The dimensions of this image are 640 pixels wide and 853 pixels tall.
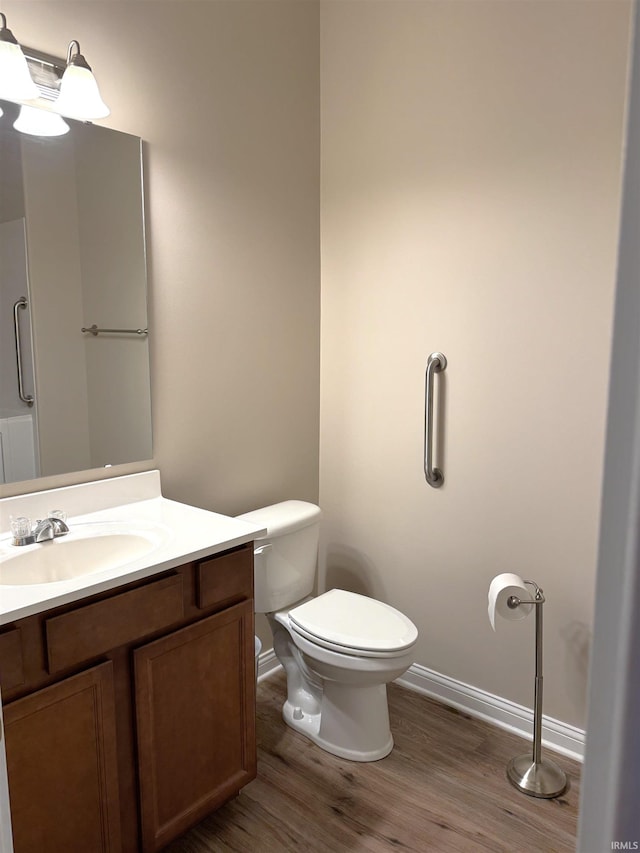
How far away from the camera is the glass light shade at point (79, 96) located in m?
1.64

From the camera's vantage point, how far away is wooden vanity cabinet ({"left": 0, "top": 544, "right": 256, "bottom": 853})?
1287 mm

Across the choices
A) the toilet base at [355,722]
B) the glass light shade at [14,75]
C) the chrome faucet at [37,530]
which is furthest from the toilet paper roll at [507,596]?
the glass light shade at [14,75]

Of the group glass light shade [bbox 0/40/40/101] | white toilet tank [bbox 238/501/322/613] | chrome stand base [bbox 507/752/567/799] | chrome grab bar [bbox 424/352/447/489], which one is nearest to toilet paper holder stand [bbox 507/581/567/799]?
chrome stand base [bbox 507/752/567/799]

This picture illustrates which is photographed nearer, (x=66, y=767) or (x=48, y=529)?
(x=66, y=767)

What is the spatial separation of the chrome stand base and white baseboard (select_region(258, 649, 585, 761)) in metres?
0.10

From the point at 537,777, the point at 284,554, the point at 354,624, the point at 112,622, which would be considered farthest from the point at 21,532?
the point at 537,777

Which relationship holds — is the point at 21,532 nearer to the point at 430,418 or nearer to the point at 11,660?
the point at 11,660

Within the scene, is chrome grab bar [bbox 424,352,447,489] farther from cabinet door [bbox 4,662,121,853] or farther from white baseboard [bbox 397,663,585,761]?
cabinet door [bbox 4,662,121,853]

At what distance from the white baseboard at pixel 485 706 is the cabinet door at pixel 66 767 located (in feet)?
3.77

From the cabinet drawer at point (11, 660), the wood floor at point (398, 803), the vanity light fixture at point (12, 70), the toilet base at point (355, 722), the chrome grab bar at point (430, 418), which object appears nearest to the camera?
the cabinet drawer at point (11, 660)

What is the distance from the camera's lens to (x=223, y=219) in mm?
2215

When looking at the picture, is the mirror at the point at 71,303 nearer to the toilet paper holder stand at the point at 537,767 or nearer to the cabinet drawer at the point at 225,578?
the cabinet drawer at the point at 225,578

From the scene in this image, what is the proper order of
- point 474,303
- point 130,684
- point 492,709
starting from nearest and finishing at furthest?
point 130,684
point 474,303
point 492,709

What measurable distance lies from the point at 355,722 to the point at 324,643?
34 centimetres
